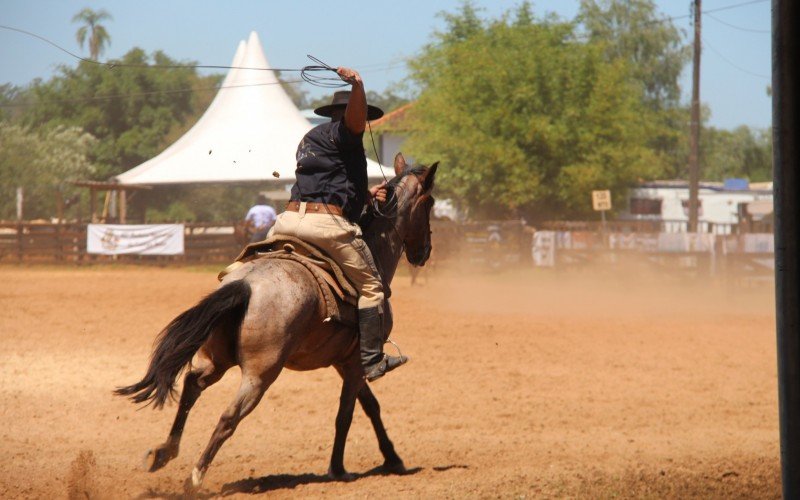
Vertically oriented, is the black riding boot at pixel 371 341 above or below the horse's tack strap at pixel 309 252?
below

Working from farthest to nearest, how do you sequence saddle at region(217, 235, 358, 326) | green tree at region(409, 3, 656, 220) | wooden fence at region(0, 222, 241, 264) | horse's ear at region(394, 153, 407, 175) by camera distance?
1. green tree at region(409, 3, 656, 220)
2. wooden fence at region(0, 222, 241, 264)
3. horse's ear at region(394, 153, 407, 175)
4. saddle at region(217, 235, 358, 326)

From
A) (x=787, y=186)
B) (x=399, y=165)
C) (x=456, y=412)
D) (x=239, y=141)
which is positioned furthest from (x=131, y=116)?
(x=787, y=186)

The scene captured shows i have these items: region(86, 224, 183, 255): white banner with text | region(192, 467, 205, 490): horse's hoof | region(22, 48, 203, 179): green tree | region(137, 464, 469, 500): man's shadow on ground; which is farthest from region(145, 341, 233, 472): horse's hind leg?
region(86, 224, 183, 255): white banner with text

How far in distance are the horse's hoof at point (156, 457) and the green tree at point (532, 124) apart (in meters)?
34.3

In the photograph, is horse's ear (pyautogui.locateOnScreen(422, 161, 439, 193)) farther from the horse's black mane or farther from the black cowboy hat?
the black cowboy hat

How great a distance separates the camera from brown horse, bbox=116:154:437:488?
19.1 ft

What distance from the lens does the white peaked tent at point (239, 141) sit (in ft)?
82.1

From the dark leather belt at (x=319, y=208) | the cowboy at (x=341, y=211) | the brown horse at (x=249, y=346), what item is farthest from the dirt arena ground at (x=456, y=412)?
the dark leather belt at (x=319, y=208)

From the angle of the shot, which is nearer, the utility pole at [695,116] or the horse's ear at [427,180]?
the horse's ear at [427,180]

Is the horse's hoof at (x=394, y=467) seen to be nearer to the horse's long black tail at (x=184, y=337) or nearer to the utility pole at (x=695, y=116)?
the horse's long black tail at (x=184, y=337)

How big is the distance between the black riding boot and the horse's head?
917 mm

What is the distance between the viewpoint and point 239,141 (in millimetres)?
26500

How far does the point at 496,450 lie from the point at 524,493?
6.53ft

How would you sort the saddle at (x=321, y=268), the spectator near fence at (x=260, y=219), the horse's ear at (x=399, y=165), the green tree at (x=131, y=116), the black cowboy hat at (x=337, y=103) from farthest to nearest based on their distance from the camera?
the green tree at (x=131, y=116) → the spectator near fence at (x=260, y=219) → the horse's ear at (x=399, y=165) → the black cowboy hat at (x=337, y=103) → the saddle at (x=321, y=268)
